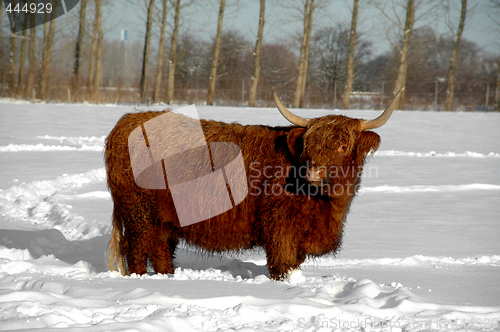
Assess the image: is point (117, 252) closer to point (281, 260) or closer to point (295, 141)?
point (281, 260)

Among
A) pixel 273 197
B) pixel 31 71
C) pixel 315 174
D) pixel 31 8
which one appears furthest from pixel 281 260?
pixel 31 8

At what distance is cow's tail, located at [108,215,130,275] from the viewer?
4059mm

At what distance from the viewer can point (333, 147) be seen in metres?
3.38

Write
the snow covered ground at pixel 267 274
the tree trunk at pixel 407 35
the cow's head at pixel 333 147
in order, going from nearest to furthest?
the snow covered ground at pixel 267 274 < the cow's head at pixel 333 147 < the tree trunk at pixel 407 35

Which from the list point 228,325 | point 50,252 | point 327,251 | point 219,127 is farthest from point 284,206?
point 50,252

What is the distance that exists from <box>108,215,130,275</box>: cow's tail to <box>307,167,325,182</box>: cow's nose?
1.84m

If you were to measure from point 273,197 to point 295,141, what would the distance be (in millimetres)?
458

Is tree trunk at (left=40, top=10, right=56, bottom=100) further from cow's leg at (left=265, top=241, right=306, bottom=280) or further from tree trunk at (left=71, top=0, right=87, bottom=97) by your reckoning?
cow's leg at (left=265, top=241, right=306, bottom=280)

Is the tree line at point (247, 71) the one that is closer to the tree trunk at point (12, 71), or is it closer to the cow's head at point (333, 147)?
the tree trunk at point (12, 71)

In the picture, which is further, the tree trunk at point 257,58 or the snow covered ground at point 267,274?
the tree trunk at point 257,58

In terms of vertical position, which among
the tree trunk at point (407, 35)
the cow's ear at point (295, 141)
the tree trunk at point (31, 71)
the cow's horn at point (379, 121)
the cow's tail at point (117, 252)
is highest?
the tree trunk at point (407, 35)

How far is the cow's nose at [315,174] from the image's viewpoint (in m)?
3.23

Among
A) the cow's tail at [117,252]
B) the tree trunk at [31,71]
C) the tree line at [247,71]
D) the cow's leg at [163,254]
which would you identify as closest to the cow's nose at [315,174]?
the cow's leg at [163,254]

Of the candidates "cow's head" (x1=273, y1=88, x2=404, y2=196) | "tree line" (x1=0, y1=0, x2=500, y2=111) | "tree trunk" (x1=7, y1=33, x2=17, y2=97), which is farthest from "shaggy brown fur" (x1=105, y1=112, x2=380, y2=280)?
"tree trunk" (x1=7, y1=33, x2=17, y2=97)
